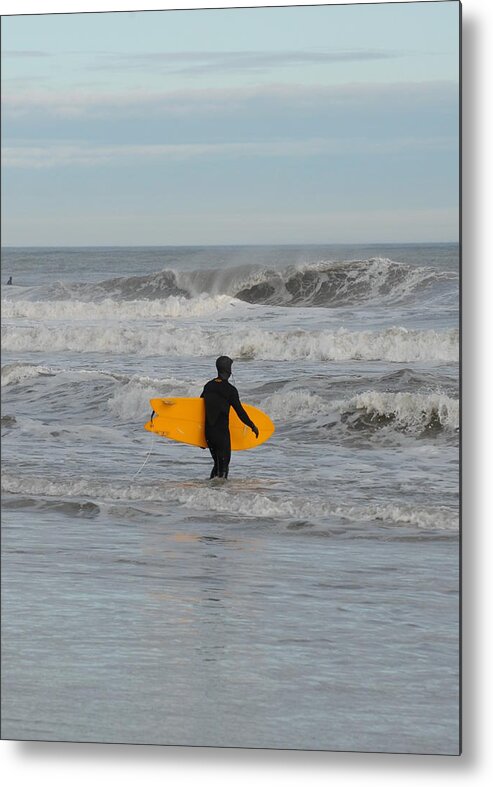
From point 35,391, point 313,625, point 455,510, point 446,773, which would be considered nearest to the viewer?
point 446,773

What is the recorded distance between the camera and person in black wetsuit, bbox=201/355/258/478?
557 cm

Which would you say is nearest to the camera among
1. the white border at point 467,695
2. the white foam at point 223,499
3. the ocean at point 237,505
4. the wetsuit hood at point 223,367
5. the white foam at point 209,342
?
the white border at point 467,695

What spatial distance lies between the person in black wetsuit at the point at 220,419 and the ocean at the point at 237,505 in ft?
0.26

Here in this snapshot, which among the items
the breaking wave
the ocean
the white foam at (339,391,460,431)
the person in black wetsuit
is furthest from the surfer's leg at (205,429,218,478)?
the breaking wave

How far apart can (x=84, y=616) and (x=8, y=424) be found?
1947 mm

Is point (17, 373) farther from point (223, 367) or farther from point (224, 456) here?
point (224, 456)

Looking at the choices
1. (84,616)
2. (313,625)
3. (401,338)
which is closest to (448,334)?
(401,338)

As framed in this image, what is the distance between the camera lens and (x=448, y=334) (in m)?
5.51

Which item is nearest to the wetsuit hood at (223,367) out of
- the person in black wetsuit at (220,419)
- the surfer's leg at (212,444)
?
the person in black wetsuit at (220,419)

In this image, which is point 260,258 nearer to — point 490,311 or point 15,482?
point 15,482

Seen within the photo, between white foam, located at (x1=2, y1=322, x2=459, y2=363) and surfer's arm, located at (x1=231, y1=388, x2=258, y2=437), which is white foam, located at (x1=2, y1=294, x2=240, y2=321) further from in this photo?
surfer's arm, located at (x1=231, y1=388, x2=258, y2=437)

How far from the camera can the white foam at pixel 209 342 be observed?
21.4 feet

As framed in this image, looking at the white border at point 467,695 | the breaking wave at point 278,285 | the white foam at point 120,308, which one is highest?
the breaking wave at point 278,285

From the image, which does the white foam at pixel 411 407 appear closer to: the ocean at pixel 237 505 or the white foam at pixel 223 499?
the ocean at pixel 237 505
